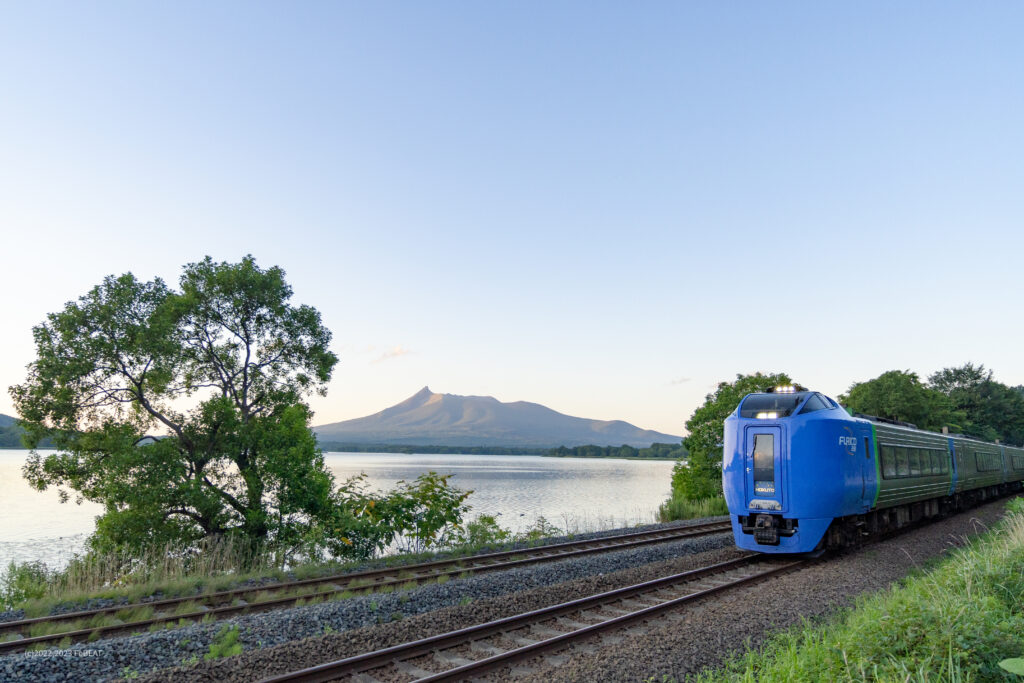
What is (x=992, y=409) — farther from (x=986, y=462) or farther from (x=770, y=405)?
(x=770, y=405)

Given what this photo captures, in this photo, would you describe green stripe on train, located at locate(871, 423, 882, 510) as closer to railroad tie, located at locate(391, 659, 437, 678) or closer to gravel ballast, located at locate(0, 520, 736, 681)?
gravel ballast, located at locate(0, 520, 736, 681)

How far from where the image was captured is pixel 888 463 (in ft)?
49.9

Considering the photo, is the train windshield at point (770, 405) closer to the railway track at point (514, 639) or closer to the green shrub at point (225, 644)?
the railway track at point (514, 639)

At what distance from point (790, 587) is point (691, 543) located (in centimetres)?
535

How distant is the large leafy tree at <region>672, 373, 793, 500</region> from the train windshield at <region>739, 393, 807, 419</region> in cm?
1837

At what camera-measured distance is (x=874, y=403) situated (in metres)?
66.0

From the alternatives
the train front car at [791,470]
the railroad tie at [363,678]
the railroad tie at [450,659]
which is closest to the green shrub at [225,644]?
the railroad tie at [363,678]

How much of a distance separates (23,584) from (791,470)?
15.8 meters

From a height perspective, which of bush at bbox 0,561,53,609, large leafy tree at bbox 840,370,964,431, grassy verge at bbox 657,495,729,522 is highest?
large leafy tree at bbox 840,370,964,431

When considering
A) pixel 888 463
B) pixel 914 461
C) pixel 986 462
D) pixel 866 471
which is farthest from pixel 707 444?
pixel 866 471

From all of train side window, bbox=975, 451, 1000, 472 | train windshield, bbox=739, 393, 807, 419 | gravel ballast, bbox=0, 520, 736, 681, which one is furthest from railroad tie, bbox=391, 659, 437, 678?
train side window, bbox=975, 451, 1000, 472

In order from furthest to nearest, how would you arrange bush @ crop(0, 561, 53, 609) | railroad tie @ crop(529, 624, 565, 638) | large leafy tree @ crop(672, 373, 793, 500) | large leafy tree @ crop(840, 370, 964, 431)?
1. large leafy tree @ crop(840, 370, 964, 431)
2. large leafy tree @ crop(672, 373, 793, 500)
3. bush @ crop(0, 561, 53, 609)
4. railroad tie @ crop(529, 624, 565, 638)

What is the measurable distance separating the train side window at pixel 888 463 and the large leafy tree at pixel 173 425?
47.1 ft

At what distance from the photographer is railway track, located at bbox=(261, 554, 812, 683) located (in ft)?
21.1
